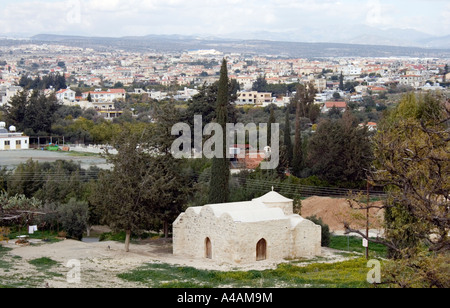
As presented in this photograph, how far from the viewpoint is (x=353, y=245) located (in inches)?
1040

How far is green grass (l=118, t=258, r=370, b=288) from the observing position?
1658cm

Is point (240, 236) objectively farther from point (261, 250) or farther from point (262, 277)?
point (262, 277)

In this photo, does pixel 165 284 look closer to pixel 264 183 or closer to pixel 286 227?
pixel 286 227

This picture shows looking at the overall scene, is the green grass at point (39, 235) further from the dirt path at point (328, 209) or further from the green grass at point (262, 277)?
the dirt path at point (328, 209)

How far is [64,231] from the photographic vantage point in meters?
27.5

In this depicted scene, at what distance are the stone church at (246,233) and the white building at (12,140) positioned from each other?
2656 centimetres

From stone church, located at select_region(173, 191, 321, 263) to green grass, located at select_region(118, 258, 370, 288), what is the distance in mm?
1353

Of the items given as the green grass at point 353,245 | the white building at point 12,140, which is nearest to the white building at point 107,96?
the white building at point 12,140

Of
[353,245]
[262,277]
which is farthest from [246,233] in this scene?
[353,245]

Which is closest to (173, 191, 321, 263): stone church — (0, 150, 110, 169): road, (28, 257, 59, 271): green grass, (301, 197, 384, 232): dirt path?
(28, 257, 59, 271): green grass

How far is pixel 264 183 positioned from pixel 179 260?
1083 centimetres
